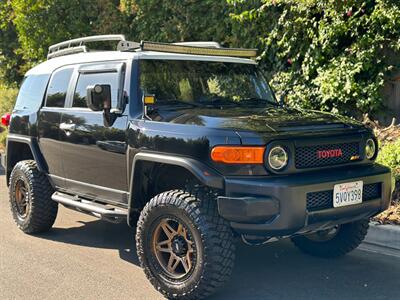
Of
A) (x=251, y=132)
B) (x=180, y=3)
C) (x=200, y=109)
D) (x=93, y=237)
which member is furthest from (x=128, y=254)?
(x=180, y=3)

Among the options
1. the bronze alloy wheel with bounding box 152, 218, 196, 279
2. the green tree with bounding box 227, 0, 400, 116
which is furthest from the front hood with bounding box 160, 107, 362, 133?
the green tree with bounding box 227, 0, 400, 116

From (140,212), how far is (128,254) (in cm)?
99

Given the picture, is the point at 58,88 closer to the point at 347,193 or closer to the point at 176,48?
the point at 176,48

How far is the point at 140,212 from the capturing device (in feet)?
14.6

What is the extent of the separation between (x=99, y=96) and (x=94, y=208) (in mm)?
1048

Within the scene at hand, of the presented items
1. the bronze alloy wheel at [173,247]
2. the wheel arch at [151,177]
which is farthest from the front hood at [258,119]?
the bronze alloy wheel at [173,247]

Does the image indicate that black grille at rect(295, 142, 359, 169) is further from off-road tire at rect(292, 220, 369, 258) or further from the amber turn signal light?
off-road tire at rect(292, 220, 369, 258)

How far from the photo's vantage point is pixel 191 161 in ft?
12.9

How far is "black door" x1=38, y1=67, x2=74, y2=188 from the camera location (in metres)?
5.42

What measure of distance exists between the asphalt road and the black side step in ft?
1.58

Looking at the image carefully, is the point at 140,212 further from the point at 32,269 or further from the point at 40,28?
the point at 40,28

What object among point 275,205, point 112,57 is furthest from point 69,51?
point 275,205

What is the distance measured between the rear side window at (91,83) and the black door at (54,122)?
0.22m

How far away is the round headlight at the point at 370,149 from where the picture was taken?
443 centimetres
